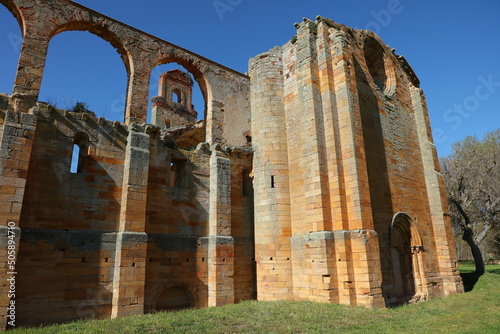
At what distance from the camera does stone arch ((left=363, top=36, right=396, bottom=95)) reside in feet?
49.8

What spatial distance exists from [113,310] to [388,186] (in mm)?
9951

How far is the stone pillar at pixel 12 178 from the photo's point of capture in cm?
722

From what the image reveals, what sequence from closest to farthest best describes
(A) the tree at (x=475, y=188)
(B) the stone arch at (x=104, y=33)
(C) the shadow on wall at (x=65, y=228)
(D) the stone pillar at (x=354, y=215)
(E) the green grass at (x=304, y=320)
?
(E) the green grass at (x=304, y=320) < (C) the shadow on wall at (x=65, y=228) < (D) the stone pillar at (x=354, y=215) < (B) the stone arch at (x=104, y=33) < (A) the tree at (x=475, y=188)

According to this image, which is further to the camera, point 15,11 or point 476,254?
point 476,254

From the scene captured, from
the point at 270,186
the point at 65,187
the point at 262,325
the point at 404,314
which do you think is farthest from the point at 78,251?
the point at 404,314

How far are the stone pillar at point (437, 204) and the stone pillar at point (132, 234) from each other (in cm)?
1176

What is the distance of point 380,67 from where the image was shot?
51.4 feet

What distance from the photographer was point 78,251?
8.48 meters

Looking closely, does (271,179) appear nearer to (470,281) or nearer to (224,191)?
(224,191)

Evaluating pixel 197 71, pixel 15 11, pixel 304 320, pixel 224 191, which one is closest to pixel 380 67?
pixel 197 71

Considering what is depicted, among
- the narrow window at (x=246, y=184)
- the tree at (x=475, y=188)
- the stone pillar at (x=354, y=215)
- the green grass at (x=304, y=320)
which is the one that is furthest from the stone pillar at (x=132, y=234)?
the tree at (x=475, y=188)

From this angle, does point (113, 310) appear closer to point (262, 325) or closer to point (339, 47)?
point (262, 325)

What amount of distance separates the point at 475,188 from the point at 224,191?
56.0 feet

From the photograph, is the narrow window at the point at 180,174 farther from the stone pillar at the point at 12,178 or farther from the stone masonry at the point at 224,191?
the stone pillar at the point at 12,178
